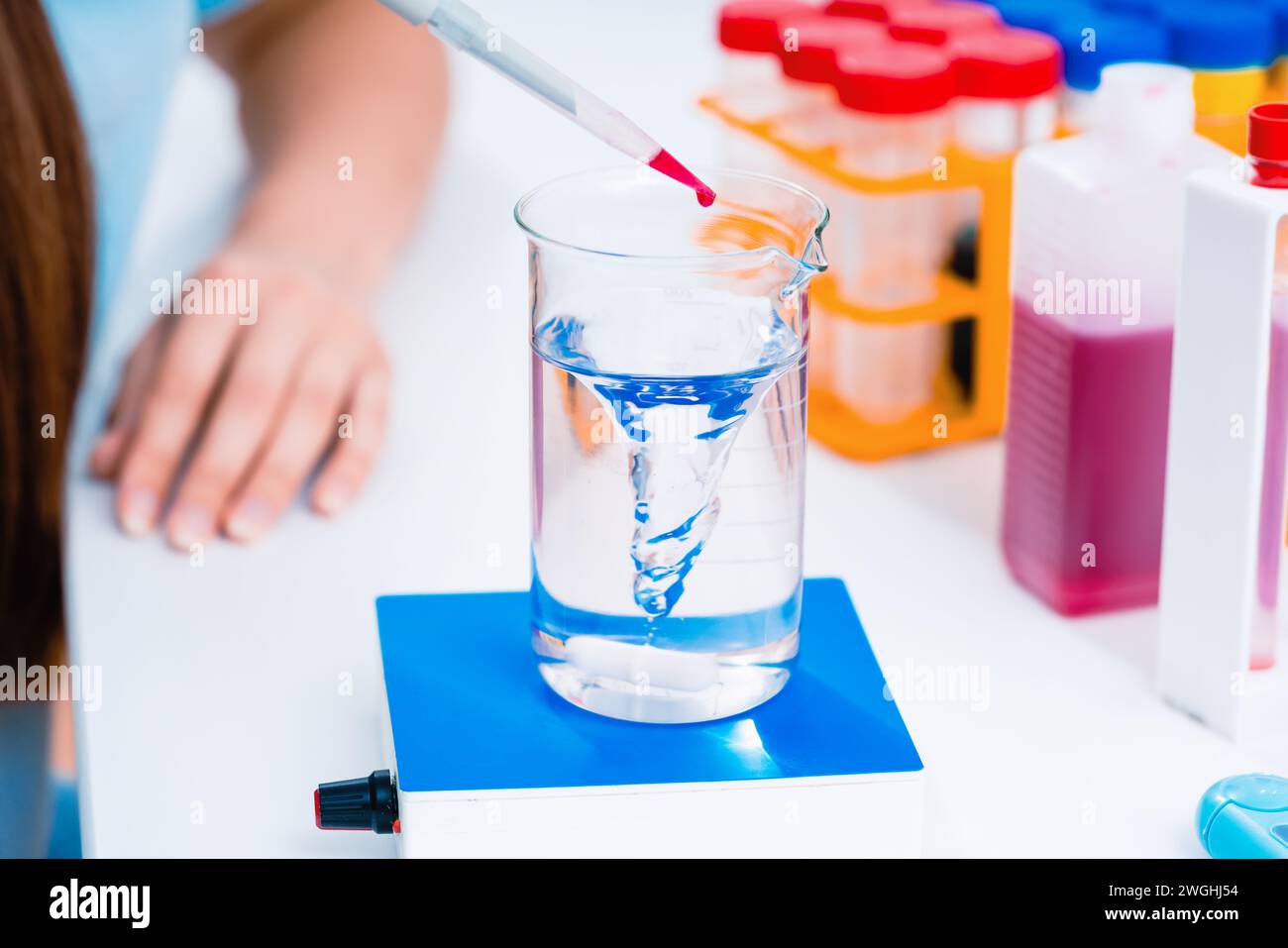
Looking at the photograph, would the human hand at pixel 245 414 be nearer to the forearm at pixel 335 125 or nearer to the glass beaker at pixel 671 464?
the forearm at pixel 335 125

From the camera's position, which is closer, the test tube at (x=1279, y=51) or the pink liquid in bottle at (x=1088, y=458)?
the pink liquid in bottle at (x=1088, y=458)

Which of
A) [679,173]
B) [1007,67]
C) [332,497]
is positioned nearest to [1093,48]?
[1007,67]

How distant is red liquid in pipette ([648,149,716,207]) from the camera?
22.5 inches

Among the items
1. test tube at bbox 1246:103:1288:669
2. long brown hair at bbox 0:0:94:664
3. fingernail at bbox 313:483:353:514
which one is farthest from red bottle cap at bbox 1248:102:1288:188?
long brown hair at bbox 0:0:94:664

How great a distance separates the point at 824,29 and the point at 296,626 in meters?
0.41

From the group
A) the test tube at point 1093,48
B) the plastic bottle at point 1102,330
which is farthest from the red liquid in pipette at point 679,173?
the test tube at point 1093,48

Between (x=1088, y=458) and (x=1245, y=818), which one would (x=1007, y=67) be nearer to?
(x=1088, y=458)

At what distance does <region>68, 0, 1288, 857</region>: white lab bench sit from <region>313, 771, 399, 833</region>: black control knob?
3cm

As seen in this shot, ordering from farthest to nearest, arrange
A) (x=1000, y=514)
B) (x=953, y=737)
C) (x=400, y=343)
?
(x=400, y=343), (x=1000, y=514), (x=953, y=737)

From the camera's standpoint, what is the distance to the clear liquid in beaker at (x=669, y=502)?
22.2 inches

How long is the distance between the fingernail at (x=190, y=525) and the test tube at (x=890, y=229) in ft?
1.12
